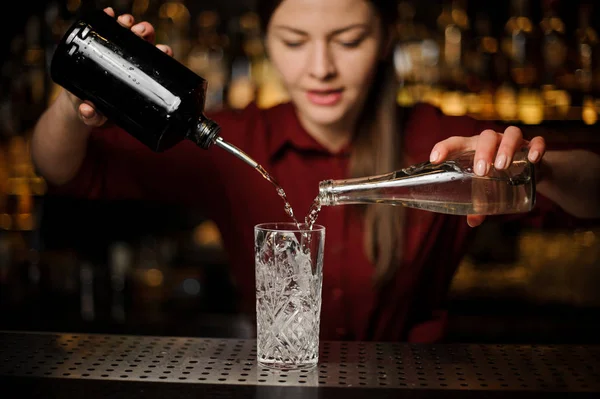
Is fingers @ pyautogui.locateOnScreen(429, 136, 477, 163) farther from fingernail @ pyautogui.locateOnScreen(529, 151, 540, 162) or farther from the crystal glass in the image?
the crystal glass

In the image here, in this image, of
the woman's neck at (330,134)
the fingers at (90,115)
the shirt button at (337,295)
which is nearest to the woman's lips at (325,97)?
the woman's neck at (330,134)

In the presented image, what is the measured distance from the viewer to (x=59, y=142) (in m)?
1.67

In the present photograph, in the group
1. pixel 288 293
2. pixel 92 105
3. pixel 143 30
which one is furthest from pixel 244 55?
pixel 288 293

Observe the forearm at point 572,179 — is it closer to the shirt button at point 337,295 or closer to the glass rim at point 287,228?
the shirt button at point 337,295

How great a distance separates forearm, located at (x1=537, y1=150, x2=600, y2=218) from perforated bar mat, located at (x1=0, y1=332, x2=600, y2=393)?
38cm

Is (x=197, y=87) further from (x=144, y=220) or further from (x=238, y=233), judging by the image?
(x=144, y=220)

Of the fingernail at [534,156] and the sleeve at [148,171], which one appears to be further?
the sleeve at [148,171]

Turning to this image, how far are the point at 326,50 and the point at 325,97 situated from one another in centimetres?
10

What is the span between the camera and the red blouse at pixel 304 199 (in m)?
1.87

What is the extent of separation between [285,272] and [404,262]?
0.79 meters

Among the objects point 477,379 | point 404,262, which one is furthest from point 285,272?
point 404,262

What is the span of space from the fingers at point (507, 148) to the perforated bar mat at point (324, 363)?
30cm

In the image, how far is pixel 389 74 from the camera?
1.96 metres

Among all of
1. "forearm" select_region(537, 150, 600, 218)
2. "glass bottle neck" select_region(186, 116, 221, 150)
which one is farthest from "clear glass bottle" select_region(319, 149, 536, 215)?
"forearm" select_region(537, 150, 600, 218)
